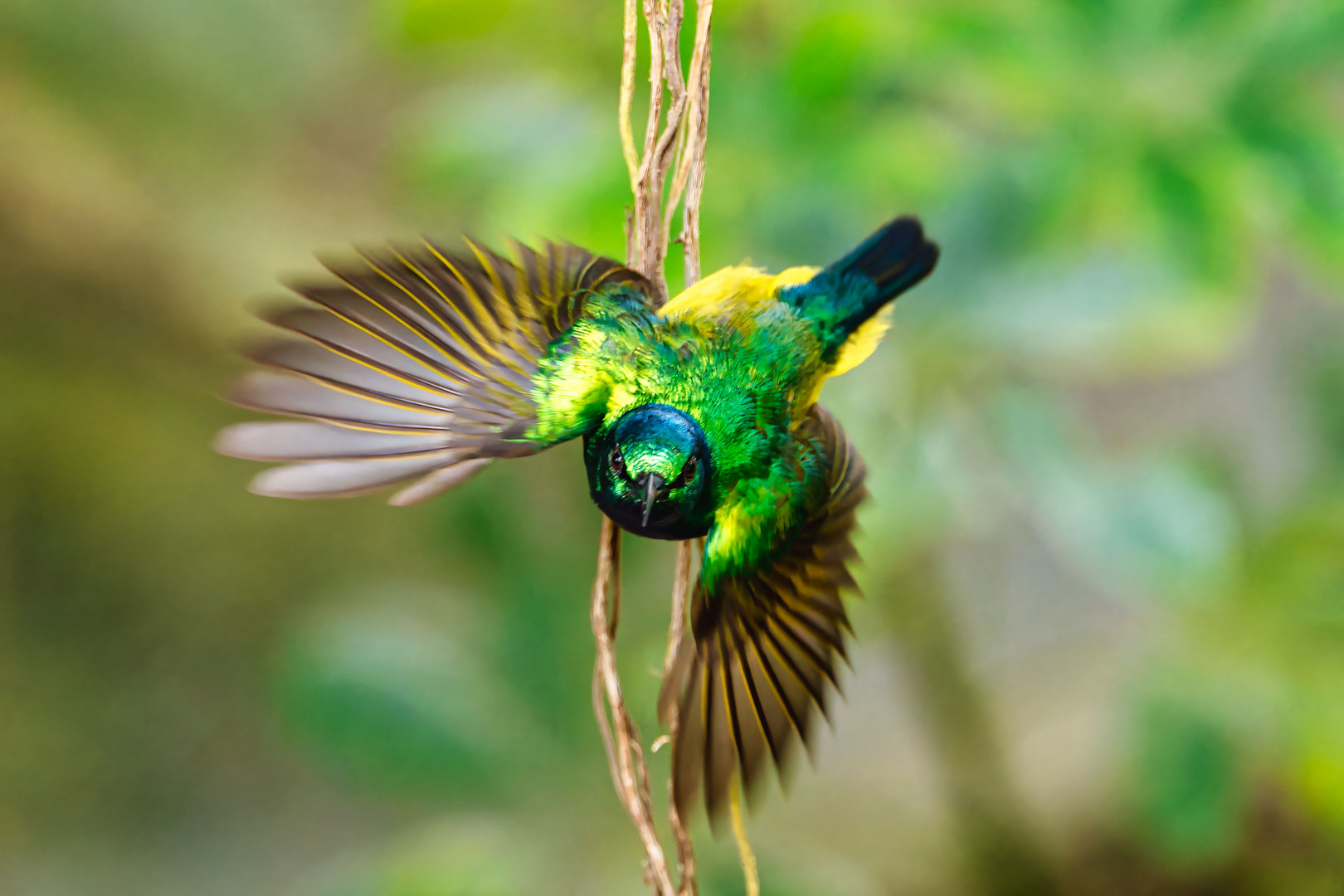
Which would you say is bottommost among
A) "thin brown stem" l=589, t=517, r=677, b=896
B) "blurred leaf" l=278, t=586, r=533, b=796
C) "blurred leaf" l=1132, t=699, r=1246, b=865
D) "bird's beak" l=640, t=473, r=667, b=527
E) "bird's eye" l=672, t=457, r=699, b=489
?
"blurred leaf" l=1132, t=699, r=1246, b=865

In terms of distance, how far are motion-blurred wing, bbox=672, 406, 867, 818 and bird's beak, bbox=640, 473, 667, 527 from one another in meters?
0.07

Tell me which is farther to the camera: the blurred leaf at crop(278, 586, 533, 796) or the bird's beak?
the blurred leaf at crop(278, 586, 533, 796)

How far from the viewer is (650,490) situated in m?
0.58

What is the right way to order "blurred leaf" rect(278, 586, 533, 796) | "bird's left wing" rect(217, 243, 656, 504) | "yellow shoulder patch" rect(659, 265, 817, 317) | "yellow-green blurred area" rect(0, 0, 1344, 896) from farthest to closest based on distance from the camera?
"blurred leaf" rect(278, 586, 533, 796) → "yellow-green blurred area" rect(0, 0, 1344, 896) → "yellow shoulder patch" rect(659, 265, 817, 317) → "bird's left wing" rect(217, 243, 656, 504)

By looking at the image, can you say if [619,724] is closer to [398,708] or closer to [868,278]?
[868,278]

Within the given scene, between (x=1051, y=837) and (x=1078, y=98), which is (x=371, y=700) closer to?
(x=1078, y=98)

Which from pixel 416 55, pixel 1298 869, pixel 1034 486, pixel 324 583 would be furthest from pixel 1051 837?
pixel 416 55

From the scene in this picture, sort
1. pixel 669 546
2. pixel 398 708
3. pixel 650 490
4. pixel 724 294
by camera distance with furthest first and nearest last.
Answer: pixel 669 546 < pixel 398 708 < pixel 724 294 < pixel 650 490

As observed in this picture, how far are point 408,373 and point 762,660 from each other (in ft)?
0.89

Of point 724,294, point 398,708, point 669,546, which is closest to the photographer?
point 724,294

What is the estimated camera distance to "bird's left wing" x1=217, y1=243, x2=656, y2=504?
558 mm

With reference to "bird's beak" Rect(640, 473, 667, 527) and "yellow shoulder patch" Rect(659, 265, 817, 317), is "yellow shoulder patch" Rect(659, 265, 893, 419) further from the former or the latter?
→ "bird's beak" Rect(640, 473, 667, 527)

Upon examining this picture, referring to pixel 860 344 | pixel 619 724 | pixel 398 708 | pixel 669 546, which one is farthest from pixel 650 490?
pixel 669 546

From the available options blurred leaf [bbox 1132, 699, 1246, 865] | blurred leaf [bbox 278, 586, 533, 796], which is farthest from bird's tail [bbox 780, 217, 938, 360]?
blurred leaf [bbox 1132, 699, 1246, 865]
